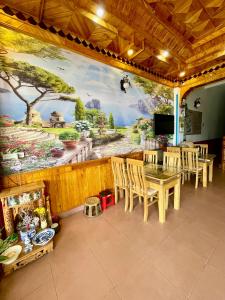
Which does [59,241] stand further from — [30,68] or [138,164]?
[30,68]

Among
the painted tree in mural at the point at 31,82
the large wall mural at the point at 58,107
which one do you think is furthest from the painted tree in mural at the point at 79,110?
the painted tree in mural at the point at 31,82

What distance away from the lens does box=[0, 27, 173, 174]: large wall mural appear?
1.81m

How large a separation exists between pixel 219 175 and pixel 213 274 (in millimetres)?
3678

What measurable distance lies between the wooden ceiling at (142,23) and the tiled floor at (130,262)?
2.93 m

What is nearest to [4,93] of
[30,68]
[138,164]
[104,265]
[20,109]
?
[20,109]

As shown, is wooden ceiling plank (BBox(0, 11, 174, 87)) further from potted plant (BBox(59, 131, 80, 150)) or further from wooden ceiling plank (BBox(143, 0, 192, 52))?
potted plant (BBox(59, 131, 80, 150))

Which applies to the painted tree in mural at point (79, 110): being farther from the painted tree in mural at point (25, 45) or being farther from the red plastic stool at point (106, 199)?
the red plastic stool at point (106, 199)

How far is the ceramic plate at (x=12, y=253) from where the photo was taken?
143 centimetres

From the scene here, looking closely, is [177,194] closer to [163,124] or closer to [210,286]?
[210,286]

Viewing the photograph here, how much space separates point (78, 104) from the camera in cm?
237

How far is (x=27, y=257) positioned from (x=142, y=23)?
3.44 m

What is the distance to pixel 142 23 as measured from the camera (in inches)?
84.4

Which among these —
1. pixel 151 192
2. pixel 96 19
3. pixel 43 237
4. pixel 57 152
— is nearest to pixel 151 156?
pixel 151 192

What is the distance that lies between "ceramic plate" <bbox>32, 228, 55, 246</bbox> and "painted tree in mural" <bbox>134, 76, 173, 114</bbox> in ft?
10.5
